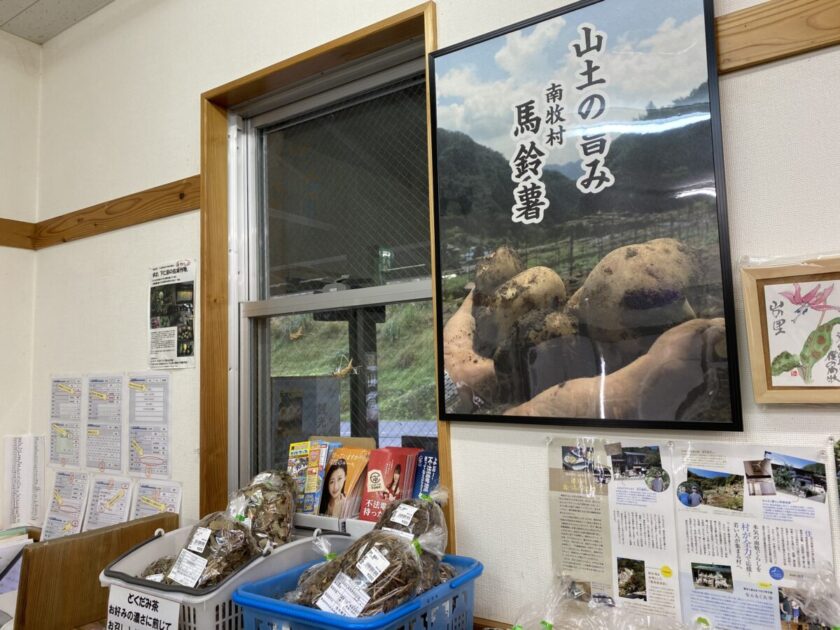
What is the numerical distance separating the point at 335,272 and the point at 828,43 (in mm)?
1281

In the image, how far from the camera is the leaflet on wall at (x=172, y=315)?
202cm

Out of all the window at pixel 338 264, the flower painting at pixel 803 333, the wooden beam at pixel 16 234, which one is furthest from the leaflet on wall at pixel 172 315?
the flower painting at pixel 803 333

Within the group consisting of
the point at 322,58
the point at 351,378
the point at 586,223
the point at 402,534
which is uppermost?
the point at 322,58

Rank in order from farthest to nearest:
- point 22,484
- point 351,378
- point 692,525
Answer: point 22,484 → point 351,378 → point 692,525

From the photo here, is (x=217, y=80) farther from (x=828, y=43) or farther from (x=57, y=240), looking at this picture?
(x=828, y=43)

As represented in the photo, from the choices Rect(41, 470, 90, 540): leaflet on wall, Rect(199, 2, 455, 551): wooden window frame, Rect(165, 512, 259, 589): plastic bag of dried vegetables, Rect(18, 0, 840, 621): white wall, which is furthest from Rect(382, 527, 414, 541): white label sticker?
Rect(41, 470, 90, 540): leaflet on wall

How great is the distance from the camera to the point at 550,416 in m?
1.29

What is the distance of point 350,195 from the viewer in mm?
1832

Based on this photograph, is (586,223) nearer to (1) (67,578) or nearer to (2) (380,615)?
(2) (380,615)

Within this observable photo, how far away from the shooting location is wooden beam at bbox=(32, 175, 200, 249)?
206cm

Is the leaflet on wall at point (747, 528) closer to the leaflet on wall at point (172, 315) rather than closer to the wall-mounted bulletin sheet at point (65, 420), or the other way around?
the leaflet on wall at point (172, 315)

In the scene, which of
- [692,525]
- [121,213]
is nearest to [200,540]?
[692,525]

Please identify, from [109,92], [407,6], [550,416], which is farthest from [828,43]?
[109,92]

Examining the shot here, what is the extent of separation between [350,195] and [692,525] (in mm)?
1242
